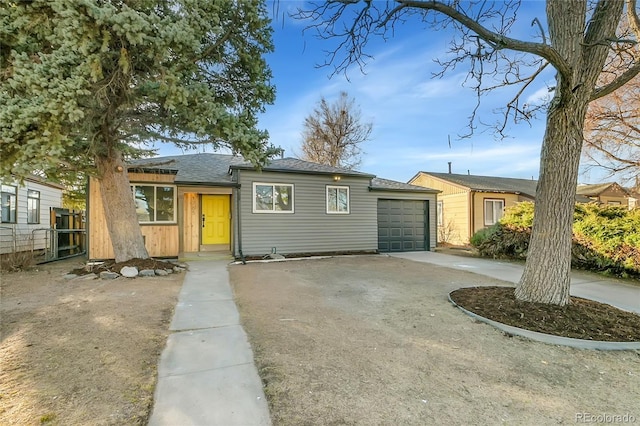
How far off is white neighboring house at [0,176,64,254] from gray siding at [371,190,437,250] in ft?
37.1

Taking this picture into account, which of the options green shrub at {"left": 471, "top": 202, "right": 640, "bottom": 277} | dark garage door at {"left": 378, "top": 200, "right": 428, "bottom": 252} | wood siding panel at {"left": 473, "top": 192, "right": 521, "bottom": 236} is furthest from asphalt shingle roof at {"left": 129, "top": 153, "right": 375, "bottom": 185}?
wood siding panel at {"left": 473, "top": 192, "right": 521, "bottom": 236}

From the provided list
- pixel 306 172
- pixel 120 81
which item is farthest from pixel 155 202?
pixel 306 172

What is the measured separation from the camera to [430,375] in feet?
9.23

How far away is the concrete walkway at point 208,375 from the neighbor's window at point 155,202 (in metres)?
5.82

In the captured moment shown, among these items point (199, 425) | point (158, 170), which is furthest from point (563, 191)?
point (158, 170)

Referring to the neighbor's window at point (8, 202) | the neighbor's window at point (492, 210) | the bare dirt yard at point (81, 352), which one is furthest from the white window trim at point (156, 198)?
the neighbor's window at point (492, 210)

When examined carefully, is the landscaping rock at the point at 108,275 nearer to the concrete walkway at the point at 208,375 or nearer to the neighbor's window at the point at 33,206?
the concrete walkway at the point at 208,375

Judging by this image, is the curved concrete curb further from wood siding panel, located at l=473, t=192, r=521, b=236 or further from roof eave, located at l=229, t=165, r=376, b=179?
wood siding panel, located at l=473, t=192, r=521, b=236

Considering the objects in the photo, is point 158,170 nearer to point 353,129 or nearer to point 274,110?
point 274,110

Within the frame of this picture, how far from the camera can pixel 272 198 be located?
10562mm

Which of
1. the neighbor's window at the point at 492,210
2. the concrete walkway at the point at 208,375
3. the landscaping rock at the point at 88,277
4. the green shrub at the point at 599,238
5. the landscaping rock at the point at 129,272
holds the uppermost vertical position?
the neighbor's window at the point at 492,210

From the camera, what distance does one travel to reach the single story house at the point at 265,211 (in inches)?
377

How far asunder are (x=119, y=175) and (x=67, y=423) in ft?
23.1

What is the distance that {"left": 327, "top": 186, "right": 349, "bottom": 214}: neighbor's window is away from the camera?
37.7 ft
